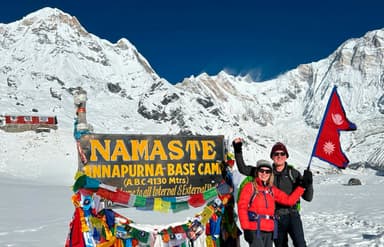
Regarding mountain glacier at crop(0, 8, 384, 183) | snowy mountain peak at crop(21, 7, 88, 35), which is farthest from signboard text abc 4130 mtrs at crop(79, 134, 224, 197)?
snowy mountain peak at crop(21, 7, 88, 35)

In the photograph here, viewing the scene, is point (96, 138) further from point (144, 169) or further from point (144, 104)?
point (144, 104)

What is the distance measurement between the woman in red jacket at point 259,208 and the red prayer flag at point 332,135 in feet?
4.41

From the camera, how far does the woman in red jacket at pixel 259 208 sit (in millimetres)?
5652

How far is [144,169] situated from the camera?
22.6 feet

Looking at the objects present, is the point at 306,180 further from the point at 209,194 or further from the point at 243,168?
the point at 209,194

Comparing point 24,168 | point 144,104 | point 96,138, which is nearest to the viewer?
point 96,138

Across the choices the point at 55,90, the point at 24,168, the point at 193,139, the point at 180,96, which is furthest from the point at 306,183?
the point at 180,96

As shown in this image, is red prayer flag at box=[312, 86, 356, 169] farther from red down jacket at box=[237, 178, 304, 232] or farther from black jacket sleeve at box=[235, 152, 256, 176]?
red down jacket at box=[237, 178, 304, 232]

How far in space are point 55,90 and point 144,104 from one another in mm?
23687

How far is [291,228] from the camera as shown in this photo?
→ 20.2 ft

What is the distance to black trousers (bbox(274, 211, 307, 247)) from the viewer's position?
607 centimetres

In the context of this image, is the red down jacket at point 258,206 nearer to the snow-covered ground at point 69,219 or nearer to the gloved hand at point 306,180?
the gloved hand at point 306,180

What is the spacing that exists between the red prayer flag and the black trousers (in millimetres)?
1155

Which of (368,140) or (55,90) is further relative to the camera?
(368,140)
